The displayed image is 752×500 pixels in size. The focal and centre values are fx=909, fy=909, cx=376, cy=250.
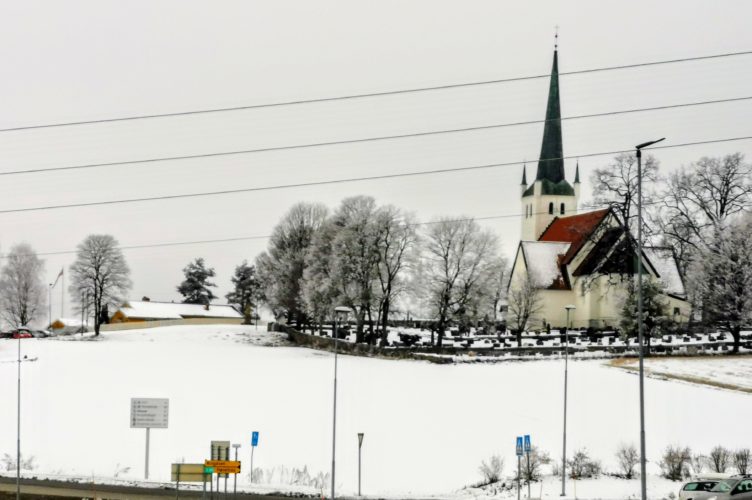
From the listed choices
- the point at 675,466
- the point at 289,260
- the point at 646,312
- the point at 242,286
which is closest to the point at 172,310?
the point at 242,286

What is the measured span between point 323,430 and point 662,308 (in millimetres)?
38387

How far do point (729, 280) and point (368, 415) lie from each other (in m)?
35.3

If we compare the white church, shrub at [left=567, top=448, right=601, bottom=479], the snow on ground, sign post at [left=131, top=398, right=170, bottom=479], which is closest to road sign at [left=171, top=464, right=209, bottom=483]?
sign post at [left=131, top=398, right=170, bottom=479]

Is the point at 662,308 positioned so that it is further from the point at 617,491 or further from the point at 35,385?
the point at 35,385

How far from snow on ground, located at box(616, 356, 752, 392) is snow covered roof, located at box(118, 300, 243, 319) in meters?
87.2

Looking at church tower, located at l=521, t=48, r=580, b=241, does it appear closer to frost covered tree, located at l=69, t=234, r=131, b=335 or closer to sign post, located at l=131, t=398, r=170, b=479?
frost covered tree, located at l=69, t=234, r=131, b=335

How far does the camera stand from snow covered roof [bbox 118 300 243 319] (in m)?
138

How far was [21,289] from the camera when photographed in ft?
406

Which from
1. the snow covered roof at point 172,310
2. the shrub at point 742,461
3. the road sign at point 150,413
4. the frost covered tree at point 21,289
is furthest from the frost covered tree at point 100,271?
the shrub at point 742,461

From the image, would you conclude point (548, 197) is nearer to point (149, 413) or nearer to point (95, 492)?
point (149, 413)

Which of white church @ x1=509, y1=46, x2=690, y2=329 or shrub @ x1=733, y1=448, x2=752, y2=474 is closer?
shrub @ x1=733, y1=448, x2=752, y2=474

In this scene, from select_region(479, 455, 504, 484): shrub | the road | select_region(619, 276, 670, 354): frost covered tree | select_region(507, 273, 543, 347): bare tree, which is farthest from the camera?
select_region(507, 273, 543, 347): bare tree

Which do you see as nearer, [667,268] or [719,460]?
[719,460]

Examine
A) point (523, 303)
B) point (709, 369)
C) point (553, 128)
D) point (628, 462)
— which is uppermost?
point (553, 128)
